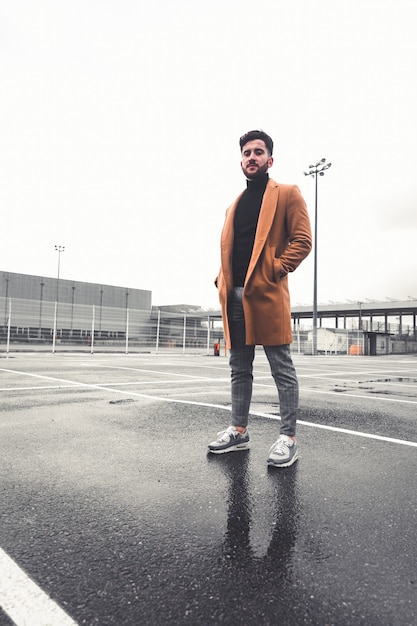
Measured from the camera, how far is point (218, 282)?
3146 millimetres

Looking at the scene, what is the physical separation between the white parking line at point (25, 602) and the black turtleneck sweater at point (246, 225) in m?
2.09

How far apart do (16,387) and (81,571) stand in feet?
16.7

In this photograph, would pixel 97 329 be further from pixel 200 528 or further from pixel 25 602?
pixel 25 602

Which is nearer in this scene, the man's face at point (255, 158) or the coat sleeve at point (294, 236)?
the coat sleeve at point (294, 236)

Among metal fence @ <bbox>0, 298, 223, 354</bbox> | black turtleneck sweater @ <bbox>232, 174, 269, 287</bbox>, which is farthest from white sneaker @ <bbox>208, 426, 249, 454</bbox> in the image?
metal fence @ <bbox>0, 298, 223, 354</bbox>

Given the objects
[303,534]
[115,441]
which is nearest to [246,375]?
[115,441]

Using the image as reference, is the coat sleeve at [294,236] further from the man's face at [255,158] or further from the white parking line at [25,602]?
the white parking line at [25,602]

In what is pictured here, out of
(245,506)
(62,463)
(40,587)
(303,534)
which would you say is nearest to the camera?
(40,587)

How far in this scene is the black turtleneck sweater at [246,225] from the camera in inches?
117

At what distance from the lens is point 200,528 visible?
5.65 ft

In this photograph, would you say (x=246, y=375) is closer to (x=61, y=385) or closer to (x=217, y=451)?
(x=217, y=451)

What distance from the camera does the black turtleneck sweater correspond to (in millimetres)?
2975

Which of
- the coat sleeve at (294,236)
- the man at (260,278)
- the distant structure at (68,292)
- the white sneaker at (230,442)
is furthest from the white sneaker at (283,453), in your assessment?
the distant structure at (68,292)

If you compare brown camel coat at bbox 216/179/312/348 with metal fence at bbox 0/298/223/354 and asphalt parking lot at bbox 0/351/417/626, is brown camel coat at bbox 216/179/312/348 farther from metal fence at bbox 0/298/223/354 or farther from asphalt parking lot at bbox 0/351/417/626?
metal fence at bbox 0/298/223/354
